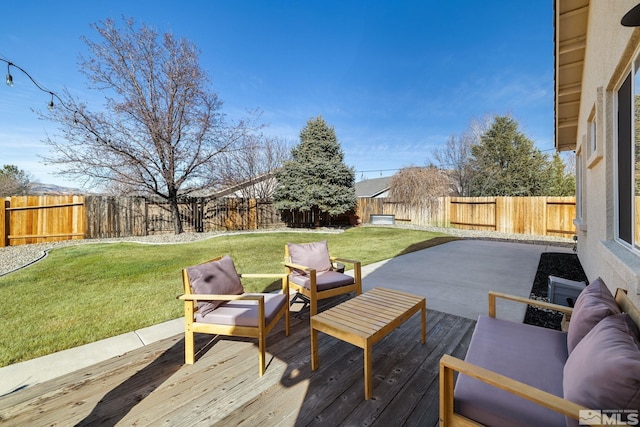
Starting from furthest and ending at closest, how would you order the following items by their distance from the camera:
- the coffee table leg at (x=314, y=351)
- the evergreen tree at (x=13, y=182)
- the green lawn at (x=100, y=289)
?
1. the evergreen tree at (x=13, y=182)
2. the green lawn at (x=100, y=289)
3. the coffee table leg at (x=314, y=351)

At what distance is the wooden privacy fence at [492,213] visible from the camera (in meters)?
12.3

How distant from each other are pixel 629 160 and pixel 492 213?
45.1 ft

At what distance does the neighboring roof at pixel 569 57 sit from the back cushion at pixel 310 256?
5.50 metres

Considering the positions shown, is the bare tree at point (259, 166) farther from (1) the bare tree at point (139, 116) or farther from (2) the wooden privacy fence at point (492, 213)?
(2) the wooden privacy fence at point (492, 213)

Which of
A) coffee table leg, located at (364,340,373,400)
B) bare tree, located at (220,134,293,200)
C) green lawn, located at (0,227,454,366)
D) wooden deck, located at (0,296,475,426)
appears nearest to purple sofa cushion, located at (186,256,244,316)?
wooden deck, located at (0,296,475,426)

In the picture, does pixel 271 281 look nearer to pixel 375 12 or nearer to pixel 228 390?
pixel 228 390

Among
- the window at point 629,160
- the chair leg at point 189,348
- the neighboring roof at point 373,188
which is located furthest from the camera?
the neighboring roof at point 373,188

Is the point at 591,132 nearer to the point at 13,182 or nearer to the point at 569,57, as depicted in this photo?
the point at 569,57

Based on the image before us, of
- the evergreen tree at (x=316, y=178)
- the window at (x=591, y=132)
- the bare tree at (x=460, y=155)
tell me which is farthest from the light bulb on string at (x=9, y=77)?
the bare tree at (x=460, y=155)

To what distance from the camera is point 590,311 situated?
5.65 ft

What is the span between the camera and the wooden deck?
1.97 meters

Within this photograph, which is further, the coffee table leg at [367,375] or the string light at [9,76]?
the string light at [9,76]

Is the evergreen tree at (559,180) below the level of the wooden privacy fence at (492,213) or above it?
above

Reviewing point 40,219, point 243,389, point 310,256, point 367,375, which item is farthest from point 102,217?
point 367,375
